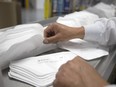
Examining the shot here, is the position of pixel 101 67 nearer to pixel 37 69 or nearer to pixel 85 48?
pixel 85 48

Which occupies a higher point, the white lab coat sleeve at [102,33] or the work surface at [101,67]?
the white lab coat sleeve at [102,33]

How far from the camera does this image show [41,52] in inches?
30.4

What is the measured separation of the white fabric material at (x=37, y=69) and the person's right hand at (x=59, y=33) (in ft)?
0.41

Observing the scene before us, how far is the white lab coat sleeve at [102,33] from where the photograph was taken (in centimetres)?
92

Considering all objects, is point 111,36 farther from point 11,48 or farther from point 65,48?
point 11,48

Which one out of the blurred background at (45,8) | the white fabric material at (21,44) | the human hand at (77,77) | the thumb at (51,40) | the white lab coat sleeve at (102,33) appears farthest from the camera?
the blurred background at (45,8)

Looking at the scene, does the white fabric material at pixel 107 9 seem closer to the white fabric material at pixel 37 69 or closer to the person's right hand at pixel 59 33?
the person's right hand at pixel 59 33

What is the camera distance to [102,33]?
0.94m

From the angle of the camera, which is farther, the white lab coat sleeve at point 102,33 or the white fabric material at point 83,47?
the white lab coat sleeve at point 102,33

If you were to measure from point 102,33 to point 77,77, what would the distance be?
46 cm

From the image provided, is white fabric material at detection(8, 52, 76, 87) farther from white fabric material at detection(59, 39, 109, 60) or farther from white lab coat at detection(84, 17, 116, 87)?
white lab coat at detection(84, 17, 116, 87)

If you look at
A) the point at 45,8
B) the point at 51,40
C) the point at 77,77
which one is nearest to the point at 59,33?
the point at 51,40

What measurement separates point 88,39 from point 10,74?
0.44 m

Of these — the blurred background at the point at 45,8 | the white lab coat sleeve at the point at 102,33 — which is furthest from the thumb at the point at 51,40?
the blurred background at the point at 45,8
